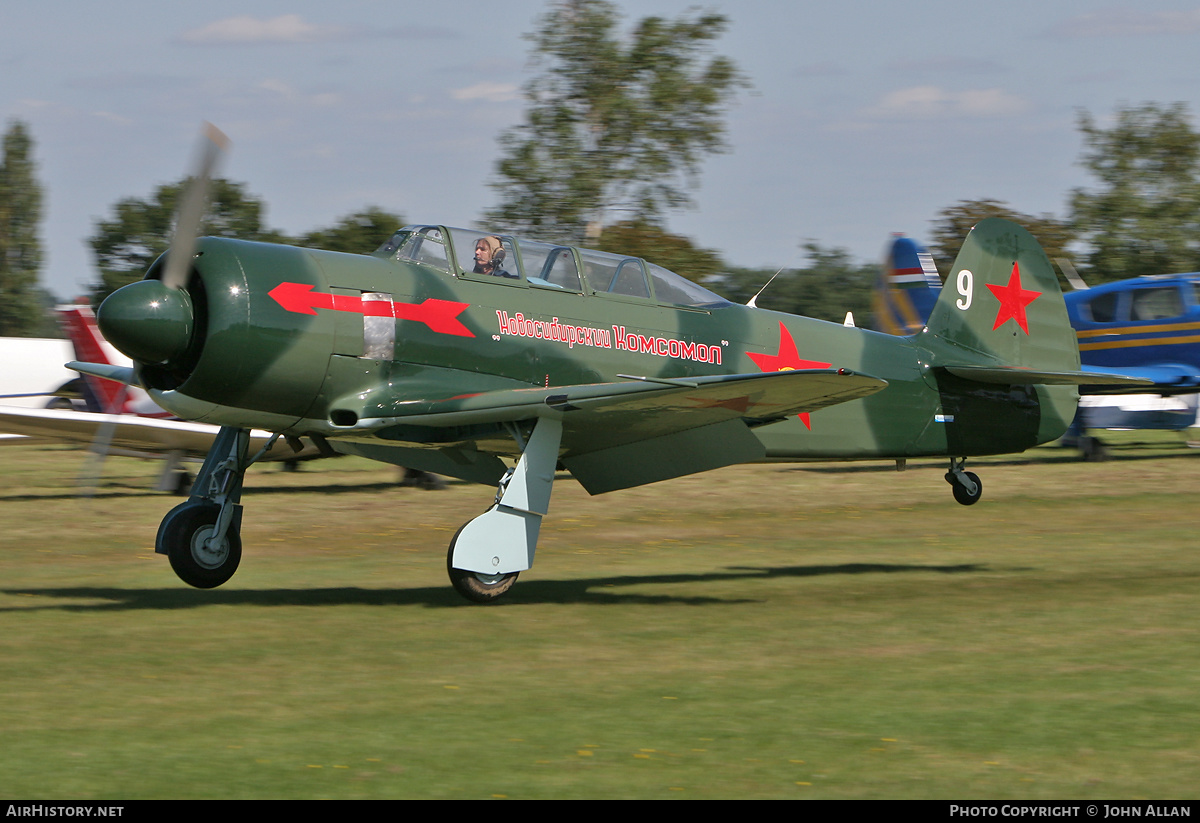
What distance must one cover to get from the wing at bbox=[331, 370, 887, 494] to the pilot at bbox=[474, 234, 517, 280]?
93 cm

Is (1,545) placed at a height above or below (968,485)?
below

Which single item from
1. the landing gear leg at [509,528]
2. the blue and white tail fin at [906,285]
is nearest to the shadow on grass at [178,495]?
the landing gear leg at [509,528]

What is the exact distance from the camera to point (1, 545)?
12.2m

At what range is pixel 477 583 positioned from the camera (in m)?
8.72

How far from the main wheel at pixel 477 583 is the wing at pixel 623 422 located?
0.83m

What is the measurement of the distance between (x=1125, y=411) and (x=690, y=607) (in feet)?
48.2

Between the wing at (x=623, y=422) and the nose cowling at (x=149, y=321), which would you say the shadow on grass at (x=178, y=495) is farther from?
the nose cowling at (x=149, y=321)

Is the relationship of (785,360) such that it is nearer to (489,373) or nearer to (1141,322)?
(489,373)

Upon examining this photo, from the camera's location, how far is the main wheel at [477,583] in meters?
8.61

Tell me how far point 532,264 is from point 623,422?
1343 mm

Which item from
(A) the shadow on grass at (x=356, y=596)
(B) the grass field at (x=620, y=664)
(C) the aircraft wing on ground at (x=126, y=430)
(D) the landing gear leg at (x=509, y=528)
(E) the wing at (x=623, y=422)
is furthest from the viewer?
(C) the aircraft wing on ground at (x=126, y=430)

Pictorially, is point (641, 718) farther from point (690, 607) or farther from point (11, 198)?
point (11, 198)

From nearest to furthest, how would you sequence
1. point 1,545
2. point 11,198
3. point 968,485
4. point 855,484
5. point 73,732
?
point 73,732, point 968,485, point 1,545, point 855,484, point 11,198
